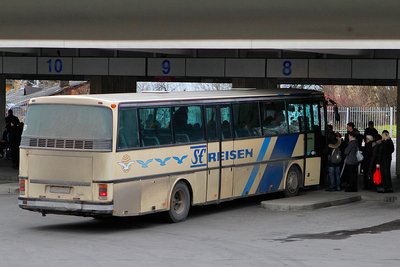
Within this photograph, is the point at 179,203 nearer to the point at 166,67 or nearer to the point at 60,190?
the point at 60,190

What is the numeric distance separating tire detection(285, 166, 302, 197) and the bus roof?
1.86 m

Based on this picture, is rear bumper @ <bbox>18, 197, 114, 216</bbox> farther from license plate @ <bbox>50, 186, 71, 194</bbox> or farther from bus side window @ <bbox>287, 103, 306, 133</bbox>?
bus side window @ <bbox>287, 103, 306, 133</bbox>

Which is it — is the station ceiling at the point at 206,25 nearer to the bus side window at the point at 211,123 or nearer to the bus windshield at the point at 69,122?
the bus side window at the point at 211,123

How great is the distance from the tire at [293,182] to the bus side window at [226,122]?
2.89m

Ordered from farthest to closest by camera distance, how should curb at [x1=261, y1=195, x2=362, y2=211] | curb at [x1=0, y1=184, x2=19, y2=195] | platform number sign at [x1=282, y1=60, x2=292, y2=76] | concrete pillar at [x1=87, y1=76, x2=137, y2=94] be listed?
1. concrete pillar at [x1=87, y1=76, x2=137, y2=94]
2. platform number sign at [x1=282, y1=60, x2=292, y2=76]
3. curb at [x1=0, y1=184, x2=19, y2=195]
4. curb at [x1=261, y1=195, x2=362, y2=211]

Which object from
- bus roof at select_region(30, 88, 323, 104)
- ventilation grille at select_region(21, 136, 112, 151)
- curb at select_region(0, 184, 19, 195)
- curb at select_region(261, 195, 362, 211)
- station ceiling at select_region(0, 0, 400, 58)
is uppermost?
→ station ceiling at select_region(0, 0, 400, 58)

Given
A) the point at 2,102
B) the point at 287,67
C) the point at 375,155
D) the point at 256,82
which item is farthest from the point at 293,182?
the point at 2,102

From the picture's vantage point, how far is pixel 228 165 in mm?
20156

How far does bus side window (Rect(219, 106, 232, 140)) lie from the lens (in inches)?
792

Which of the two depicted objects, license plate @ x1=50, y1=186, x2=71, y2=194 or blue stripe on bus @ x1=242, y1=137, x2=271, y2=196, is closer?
license plate @ x1=50, y1=186, x2=71, y2=194

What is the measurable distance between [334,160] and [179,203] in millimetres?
6401

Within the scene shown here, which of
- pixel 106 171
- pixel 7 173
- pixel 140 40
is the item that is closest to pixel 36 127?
pixel 106 171

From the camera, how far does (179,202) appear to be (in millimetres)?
18641

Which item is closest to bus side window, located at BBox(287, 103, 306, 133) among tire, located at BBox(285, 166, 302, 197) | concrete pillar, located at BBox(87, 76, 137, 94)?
tire, located at BBox(285, 166, 302, 197)
